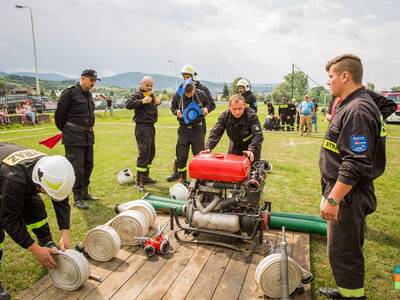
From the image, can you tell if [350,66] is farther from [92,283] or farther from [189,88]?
[189,88]

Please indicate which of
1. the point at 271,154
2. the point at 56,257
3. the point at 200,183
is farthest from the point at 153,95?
the point at 271,154

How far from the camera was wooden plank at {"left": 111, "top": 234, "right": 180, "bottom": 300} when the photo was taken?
2.97 m

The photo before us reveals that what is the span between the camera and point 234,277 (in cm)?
325

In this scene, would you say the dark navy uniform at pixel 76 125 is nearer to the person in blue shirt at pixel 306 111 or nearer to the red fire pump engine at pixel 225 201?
the red fire pump engine at pixel 225 201

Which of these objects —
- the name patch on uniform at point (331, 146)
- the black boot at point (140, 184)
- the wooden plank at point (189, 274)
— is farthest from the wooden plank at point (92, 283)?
the name patch on uniform at point (331, 146)

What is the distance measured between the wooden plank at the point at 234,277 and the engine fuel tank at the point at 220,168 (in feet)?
2.96

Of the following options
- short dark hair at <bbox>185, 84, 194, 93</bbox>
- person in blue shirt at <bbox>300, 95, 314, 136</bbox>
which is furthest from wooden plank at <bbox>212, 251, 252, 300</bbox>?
person in blue shirt at <bbox>300, 95, 314, 136</bbox>

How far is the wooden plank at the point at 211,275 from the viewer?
298 centimetres

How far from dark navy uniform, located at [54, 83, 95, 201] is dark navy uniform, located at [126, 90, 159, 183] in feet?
3.59

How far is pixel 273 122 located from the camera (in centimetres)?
1762

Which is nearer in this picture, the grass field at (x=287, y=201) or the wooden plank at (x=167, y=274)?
the wooden plank at (x=167, y=274)

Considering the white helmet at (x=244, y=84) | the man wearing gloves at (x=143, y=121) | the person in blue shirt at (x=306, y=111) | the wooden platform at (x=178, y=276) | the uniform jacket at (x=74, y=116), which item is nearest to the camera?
the wooden platform at (x=178, y=276)

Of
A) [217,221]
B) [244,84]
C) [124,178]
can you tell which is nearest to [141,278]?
[217,221]

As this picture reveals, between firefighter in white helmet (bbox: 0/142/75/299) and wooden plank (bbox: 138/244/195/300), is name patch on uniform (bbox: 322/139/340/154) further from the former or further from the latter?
firefighter in white helmet (bbox: 0/142/75/299)
